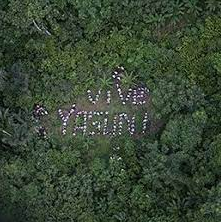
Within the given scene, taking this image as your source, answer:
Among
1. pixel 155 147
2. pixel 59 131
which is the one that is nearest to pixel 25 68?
pixel 59 131

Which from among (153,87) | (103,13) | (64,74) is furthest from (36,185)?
(103,13)

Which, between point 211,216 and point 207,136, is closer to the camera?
point 211,216

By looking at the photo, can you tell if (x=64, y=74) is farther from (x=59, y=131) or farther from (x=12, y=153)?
(x=12, y=153)

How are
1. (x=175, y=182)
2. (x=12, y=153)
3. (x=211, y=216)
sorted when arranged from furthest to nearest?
1. (x=12, y=153)
2. (x=175, y=182)
3. (x=211, y=216)

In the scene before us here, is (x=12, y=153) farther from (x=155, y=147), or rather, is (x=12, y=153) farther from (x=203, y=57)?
(x=203, y=57)

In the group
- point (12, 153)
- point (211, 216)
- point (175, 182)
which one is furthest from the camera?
point (12, 153)

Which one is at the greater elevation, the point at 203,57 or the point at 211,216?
the point at 203,57

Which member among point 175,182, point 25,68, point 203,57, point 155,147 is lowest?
point 175,182
